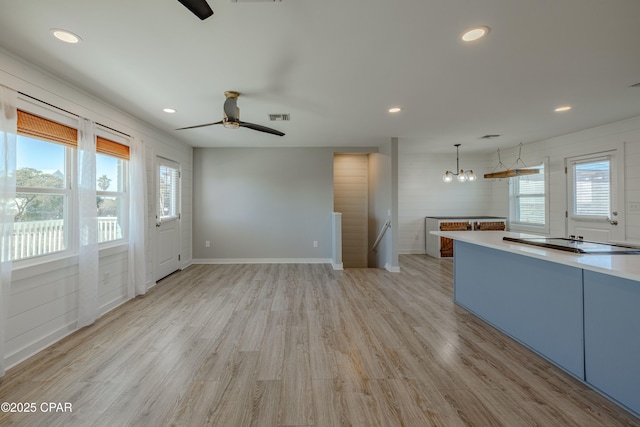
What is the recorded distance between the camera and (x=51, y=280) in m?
2.46

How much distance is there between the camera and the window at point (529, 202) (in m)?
5.36

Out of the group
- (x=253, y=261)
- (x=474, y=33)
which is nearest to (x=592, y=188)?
(x=474, y=33)

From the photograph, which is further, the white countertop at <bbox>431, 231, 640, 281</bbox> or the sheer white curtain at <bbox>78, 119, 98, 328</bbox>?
the sheer white curtain at <bbox>78, 119, 98, 328</bbox>

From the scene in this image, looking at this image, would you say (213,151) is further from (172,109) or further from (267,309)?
(267,309)

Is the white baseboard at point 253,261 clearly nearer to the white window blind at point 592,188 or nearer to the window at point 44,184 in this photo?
the window at point 44,184

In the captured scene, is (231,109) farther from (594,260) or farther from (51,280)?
(594,260)

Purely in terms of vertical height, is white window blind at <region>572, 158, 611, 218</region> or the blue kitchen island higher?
white window blind at <region>572, 158, 611, 218</region>

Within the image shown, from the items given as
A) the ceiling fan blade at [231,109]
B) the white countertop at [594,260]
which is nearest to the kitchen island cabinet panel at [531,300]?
the white countertop at [594,260]

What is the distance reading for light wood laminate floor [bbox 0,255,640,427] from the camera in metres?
1.59

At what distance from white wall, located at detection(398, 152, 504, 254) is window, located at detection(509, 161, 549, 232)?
2.13 feet

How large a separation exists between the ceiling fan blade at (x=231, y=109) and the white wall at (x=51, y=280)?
1.56 m

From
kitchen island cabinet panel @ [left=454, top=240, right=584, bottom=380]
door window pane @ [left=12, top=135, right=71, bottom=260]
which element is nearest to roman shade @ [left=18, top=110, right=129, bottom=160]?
door window pane @ [left=12, top=135, right=71, bottom=260]

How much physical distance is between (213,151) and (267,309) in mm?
3896

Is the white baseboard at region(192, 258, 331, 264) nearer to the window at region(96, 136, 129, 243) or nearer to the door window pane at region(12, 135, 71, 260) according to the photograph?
the window at region(96, 136, 129, 243)
